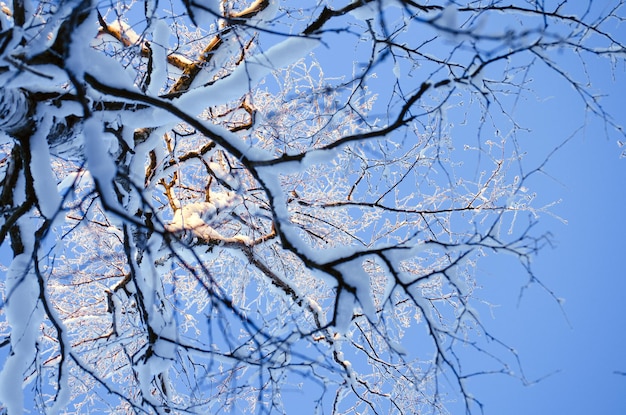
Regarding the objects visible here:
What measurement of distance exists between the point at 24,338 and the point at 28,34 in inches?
66.5

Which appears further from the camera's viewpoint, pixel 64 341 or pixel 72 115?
pixel 64 341

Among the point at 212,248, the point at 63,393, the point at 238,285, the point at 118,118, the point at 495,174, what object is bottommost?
the point at 63,393

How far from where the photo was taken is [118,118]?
2133 millimetres

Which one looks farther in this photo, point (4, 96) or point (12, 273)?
point (12, 273)

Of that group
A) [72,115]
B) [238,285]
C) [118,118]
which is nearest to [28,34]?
[118,118]

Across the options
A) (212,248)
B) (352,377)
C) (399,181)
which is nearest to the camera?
(212,248)

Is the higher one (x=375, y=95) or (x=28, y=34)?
(x=375, y=95)

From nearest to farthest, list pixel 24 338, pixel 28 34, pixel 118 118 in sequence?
1. pixel 28 34
2. pixel 118 118
3. pixel 24 338

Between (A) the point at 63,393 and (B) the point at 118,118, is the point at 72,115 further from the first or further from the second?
(A) the point at 63,393

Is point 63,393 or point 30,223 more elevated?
point 30,223

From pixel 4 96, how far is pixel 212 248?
229 centimetres

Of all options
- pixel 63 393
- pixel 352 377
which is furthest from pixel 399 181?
pixel 63 393

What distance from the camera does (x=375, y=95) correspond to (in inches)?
208

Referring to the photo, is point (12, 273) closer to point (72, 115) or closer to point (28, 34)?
point (72, 115)
